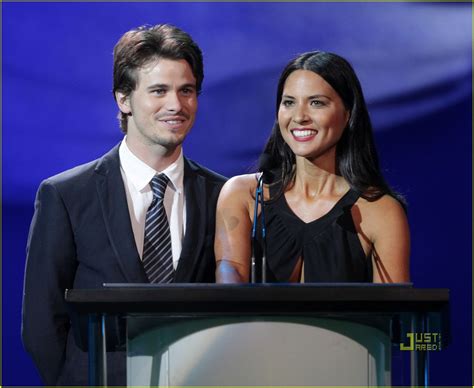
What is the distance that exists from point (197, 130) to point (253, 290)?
165cm

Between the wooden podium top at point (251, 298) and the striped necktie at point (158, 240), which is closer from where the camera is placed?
the wooden podium top at point (251, 298)

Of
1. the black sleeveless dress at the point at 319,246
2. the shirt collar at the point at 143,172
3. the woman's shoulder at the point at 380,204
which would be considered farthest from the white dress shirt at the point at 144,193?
the woman's shoulder at the point at 380,204

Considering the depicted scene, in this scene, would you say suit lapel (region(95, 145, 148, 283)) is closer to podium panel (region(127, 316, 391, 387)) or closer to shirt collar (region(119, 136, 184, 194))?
shirt collar (region(119, 136, 184, 194))

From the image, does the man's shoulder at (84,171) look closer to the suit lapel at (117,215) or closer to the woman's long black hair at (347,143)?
the suit lapel at (117,215)

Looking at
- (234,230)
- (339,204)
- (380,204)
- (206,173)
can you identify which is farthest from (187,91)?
(380,204)

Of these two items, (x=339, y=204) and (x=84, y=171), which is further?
(x=84, y=171)

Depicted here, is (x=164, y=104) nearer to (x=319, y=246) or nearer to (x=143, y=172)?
(x=143, y=172)

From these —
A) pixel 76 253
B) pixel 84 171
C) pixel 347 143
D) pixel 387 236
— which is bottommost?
pixel 76 253

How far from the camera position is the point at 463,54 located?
3.78 metres

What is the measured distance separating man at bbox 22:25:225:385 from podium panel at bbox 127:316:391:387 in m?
1.29

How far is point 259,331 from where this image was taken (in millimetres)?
1938

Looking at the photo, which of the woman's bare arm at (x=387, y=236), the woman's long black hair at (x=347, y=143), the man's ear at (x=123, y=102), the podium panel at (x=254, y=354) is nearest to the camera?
the podium panel at (x=254, y=354)

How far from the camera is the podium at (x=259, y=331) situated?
1917mm

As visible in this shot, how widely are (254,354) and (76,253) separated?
147cm
